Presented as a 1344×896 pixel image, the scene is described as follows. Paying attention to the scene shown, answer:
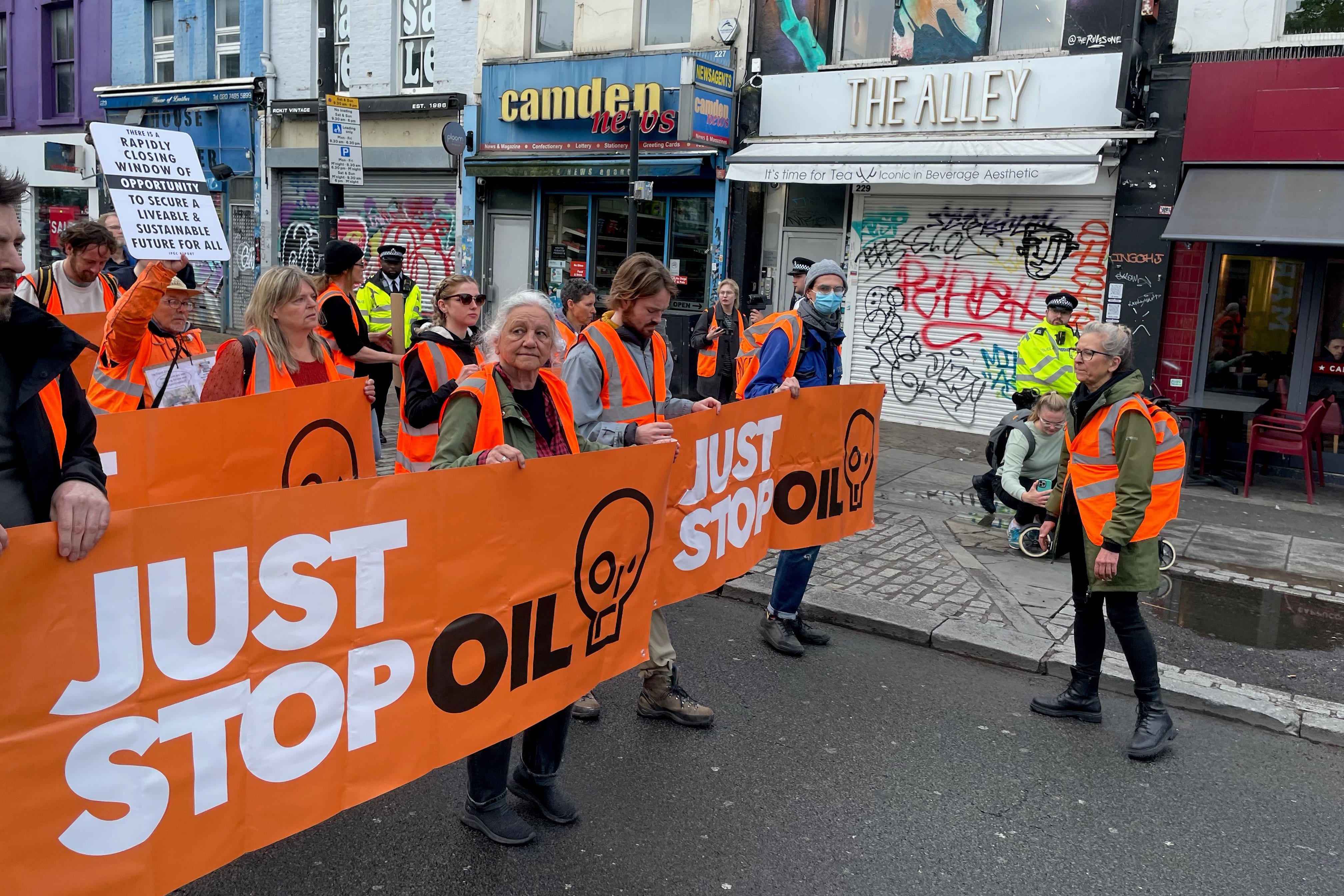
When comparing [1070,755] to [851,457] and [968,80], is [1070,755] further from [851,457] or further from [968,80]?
[968,80]

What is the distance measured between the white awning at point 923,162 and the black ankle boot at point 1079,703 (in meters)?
7.76

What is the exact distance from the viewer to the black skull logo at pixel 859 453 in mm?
5855

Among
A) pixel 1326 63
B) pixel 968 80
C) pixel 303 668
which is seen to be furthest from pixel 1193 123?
pixel 303 668

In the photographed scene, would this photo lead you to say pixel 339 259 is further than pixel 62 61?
No

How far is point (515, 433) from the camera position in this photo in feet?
11.8

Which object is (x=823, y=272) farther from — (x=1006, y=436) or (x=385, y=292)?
(x=385, y=292)

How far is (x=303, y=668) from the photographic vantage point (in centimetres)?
286

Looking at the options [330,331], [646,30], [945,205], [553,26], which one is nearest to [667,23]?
[646,30]

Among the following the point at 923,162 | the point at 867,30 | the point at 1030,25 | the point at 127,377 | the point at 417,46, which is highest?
the point at 417,46

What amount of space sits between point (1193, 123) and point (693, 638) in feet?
27.4

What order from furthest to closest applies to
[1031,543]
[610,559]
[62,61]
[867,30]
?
1. [62,61]
2. [867,30]
3. [1031,543]
4. [610,559]

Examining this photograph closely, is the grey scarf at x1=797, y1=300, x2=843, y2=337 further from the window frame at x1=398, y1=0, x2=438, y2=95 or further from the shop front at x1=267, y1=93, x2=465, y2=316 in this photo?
the window frame at x1=398, y1=0, x2=438, y2=95

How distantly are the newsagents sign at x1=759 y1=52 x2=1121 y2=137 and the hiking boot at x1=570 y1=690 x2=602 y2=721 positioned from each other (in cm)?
961

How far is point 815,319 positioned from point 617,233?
11204 millimetres
